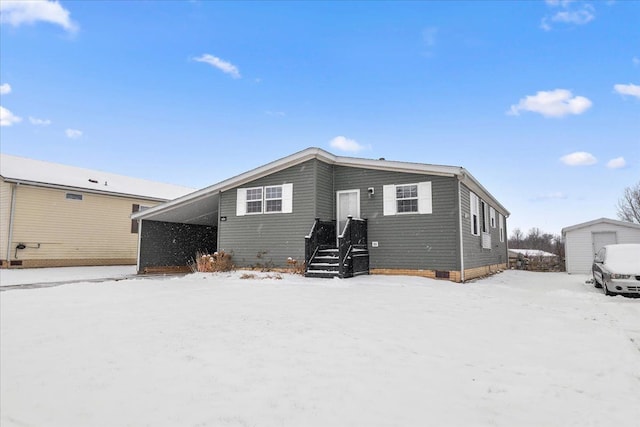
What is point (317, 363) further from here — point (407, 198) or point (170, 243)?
point (170, 243)

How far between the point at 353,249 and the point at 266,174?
14.6 feet

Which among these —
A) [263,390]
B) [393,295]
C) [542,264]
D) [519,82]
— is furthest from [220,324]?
[542,264]

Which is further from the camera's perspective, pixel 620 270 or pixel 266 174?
pixel 266 174

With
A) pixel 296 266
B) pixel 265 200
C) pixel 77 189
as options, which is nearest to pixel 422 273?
pixel 296 266

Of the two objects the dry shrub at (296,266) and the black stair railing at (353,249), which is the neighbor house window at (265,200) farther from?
the black stair railing at (353,249)

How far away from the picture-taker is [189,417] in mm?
2777

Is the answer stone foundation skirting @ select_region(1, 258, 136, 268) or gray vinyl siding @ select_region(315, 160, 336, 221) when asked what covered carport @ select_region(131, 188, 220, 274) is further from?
gray vinyl siding @ select_region(315, 160, 336, 221)

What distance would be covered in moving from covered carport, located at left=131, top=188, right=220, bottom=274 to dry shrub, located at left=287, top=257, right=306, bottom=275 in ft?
14.9

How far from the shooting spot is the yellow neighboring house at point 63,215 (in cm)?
1579

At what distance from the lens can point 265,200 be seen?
1341cm

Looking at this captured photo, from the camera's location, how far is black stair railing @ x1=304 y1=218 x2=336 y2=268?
11414mm

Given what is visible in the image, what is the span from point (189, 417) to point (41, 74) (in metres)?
19.0

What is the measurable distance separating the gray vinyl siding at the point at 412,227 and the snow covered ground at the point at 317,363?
4.09 metres

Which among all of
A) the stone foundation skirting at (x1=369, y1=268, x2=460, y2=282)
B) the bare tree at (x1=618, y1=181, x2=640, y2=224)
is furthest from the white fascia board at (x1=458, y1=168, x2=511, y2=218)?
the bare tree at (x1=618, y1=181, x2=640, y2=224)
